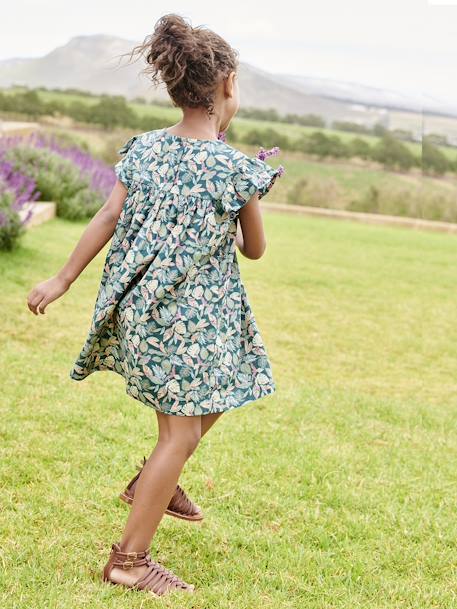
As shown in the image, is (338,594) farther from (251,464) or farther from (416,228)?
(416,228)

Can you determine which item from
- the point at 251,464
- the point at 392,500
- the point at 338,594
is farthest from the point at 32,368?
the point at 338,594

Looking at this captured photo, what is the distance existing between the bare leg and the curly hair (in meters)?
0.82

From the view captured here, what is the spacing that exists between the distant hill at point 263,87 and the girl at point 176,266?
18.1m

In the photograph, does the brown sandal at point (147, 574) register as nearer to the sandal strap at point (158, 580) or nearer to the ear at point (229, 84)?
the sandal strap at point (158, 580)

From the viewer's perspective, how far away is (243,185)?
220 cm

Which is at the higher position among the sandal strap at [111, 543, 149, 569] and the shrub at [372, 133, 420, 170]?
the sandal strap at [111, 543, 149, 569]

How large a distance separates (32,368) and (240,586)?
2051 millimetres

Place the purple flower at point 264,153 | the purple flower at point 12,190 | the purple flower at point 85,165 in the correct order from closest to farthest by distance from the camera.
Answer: the purple flower at point 264,153 < the purple flower at point 12,190 < the purple flower at point 85,165

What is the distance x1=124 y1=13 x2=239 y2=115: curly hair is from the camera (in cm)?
219

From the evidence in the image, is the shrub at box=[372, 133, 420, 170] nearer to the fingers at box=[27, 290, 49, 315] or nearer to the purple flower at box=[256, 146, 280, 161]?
the purple flower at box=[256, 146, 280, 161]

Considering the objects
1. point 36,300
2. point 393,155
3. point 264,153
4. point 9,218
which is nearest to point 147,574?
point 36,300

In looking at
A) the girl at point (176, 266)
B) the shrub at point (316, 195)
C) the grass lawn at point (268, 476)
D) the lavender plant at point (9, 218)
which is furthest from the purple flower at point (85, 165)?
the girl at point (176, 266)

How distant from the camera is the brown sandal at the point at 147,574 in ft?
7.27

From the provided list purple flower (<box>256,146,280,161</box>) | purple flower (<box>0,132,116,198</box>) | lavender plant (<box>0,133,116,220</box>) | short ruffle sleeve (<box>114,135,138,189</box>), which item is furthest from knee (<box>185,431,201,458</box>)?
purple flower (<box>0,132,116,198</box>)
